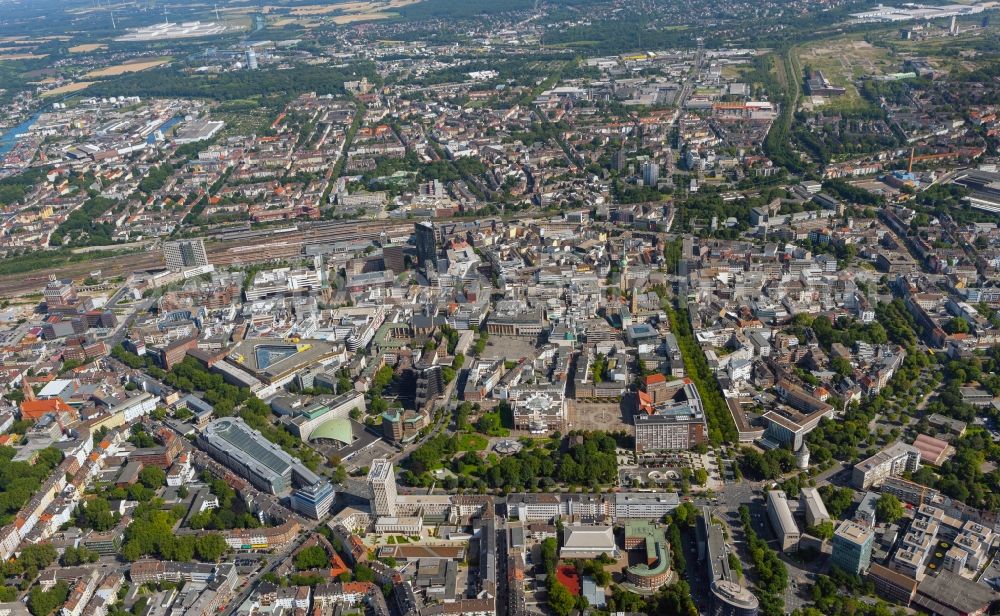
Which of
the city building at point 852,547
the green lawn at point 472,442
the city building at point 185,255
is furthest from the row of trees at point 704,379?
the city building at point 185,255

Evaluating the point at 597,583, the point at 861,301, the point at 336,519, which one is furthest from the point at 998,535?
the point at 336,519

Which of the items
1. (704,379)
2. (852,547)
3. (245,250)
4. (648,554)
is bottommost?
(245,250)

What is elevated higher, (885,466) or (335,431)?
(885,466)

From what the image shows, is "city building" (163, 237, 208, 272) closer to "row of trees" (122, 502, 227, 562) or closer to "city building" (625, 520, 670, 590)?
"row of trees" (122, 502, 227, 562)

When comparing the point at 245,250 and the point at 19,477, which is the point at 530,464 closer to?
the point at 19,477

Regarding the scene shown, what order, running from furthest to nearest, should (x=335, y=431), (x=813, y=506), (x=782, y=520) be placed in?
1. (x=335, y=431)
2. (x=813, y=506)
3. (x=782, y=520)

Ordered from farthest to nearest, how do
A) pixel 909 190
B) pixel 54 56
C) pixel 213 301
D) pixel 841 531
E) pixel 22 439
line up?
pixel 54 56 → pixel 909 190 → pixel 213 301 → pixel 22 439 → pixel 841 531

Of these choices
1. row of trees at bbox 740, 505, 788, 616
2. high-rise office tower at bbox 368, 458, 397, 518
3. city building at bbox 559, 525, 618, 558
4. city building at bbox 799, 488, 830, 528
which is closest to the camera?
row of trees at bbox 740, 505, 788, 616

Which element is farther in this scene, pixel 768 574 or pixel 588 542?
pixel 588 542

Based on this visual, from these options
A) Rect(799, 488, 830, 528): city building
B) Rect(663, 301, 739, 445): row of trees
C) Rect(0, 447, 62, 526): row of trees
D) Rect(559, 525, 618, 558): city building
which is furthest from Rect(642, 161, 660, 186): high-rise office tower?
Rect(0, 447, 62, 526): row of trees

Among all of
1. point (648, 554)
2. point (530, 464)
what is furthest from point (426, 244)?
point (648, 554)

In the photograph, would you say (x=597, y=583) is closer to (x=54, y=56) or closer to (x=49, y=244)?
(x=49, y=244)
